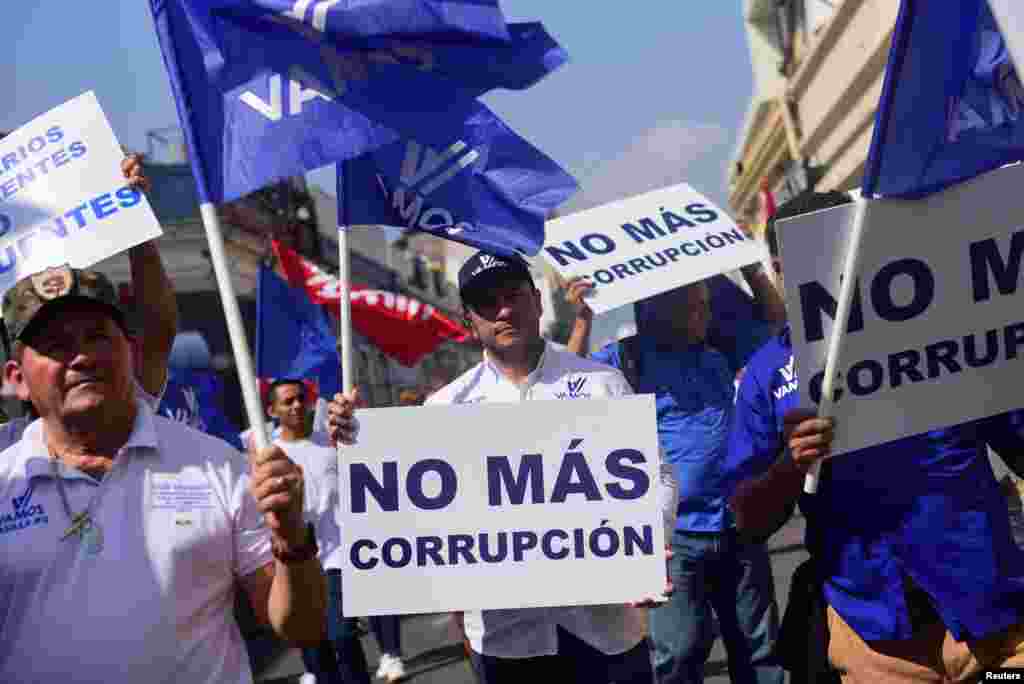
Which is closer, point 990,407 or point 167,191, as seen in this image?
point 990,407

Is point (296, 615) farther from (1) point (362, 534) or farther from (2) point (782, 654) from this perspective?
(2) point (782, 654)

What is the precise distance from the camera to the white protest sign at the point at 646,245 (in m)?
6.05

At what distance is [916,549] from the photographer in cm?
344

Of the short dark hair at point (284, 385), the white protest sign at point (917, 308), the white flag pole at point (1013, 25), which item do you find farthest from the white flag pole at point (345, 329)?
the short dark hair at point (284, 385)

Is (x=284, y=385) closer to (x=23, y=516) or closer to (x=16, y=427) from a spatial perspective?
(x=16, y=427)

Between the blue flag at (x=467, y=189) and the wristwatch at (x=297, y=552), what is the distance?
187 cm

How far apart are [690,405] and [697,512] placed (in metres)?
0.47

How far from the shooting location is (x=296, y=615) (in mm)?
2959

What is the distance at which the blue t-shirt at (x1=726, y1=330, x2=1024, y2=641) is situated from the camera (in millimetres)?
3406

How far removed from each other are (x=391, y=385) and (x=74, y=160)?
2838 cm

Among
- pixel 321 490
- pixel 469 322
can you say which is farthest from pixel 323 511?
pixel 469 322

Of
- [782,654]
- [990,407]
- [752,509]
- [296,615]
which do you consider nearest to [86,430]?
[296,615]

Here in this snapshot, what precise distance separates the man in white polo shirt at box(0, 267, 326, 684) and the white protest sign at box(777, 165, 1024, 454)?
51.0 inches

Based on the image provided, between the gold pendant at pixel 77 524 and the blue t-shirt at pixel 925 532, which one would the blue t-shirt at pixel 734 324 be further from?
the gold pendant at pixel 77 524
